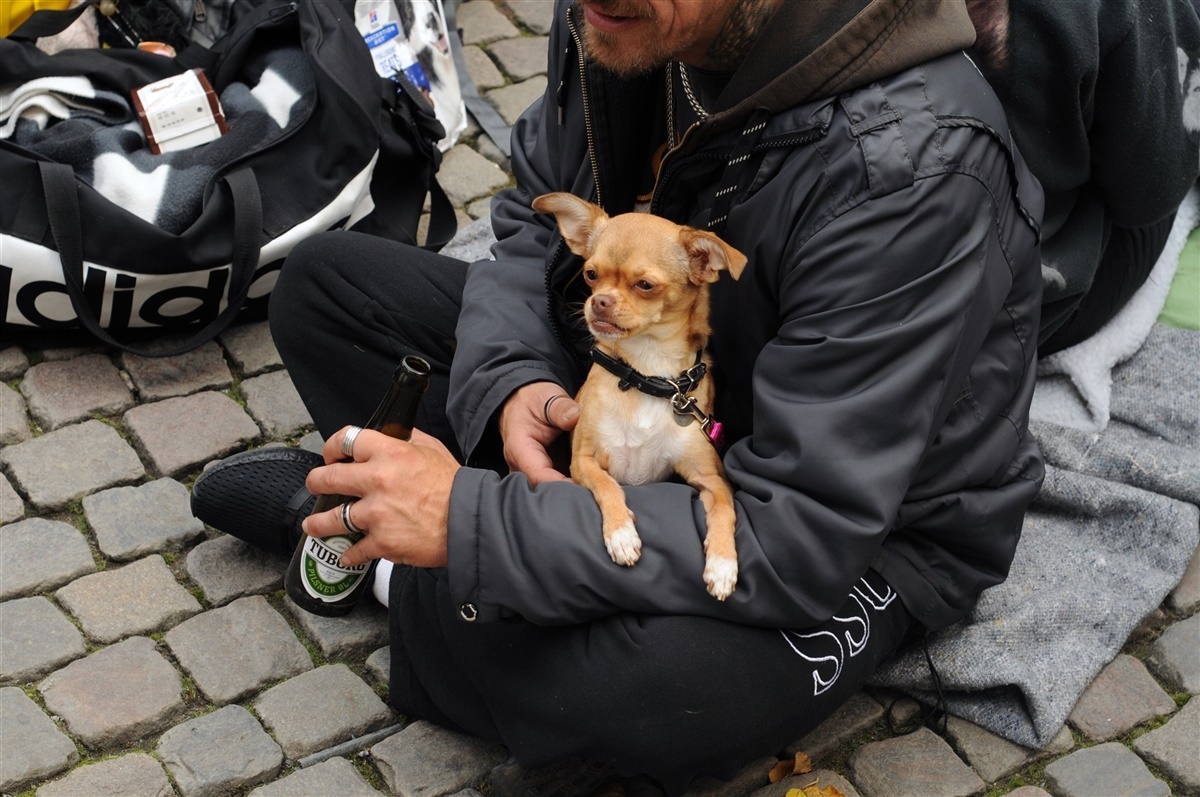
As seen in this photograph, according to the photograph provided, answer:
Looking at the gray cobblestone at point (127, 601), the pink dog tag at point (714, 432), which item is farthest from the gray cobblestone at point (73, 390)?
the pink dog tag at point (714, 432)

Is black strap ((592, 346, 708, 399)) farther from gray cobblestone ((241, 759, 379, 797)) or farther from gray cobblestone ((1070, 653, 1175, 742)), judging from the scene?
gray cobblestone ((1070, 653, 1175, 742))

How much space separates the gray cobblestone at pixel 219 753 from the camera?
8.48 ft

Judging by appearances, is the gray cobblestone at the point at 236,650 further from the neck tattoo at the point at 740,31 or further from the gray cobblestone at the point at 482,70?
the gray cobblestone at the point at 482,70

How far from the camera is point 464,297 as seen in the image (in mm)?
2973

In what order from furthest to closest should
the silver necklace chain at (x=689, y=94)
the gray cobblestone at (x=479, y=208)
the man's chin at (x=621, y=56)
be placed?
1. the gray cobblestone at (x=479, y=208)
2. the silver necklace chain at (x=689, y=94)
3. the man's chin at (x=621, y=56)

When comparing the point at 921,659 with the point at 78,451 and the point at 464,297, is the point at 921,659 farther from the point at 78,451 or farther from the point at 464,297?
the point at 78,451

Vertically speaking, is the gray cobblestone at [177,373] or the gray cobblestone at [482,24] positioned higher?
the gray cobblestone at [482,24]

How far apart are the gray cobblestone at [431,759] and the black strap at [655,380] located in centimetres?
86

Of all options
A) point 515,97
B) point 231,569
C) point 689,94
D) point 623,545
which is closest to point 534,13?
point 515,97

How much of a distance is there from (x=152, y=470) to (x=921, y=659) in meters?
2.02

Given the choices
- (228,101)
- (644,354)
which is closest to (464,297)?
(644,354)

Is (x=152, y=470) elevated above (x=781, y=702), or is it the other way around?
(x=781, y=702)

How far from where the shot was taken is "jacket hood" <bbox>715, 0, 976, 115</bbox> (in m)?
2.17

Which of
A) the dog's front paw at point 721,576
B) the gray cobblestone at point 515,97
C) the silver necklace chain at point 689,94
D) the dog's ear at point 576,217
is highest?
the silver necklace chain at point 689,94
